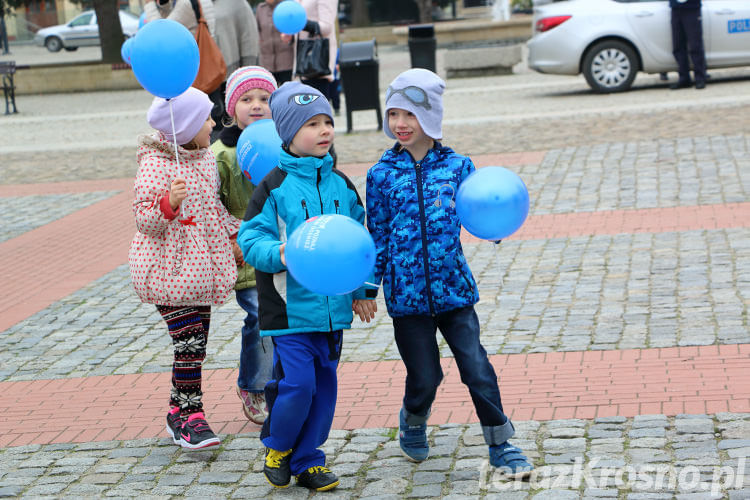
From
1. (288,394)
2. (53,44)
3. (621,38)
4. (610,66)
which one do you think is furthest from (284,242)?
(53,44)

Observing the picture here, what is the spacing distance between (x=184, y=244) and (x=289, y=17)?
7.08 metres

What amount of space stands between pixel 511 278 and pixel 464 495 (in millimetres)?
3441

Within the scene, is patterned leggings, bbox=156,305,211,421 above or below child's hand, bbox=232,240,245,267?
below

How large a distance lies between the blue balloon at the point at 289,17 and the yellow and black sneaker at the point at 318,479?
25.4 ft

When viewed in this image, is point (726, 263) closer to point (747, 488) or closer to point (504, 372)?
point (504, 372)

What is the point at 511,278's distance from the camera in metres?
7.41

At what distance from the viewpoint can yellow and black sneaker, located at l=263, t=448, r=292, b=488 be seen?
4234 millimetres

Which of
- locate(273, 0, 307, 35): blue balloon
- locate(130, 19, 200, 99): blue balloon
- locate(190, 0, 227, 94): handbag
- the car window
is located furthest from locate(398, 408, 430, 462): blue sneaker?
the car window

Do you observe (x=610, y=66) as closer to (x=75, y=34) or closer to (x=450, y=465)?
(x=450, y=465)

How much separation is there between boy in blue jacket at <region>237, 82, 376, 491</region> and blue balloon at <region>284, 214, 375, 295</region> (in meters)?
0.32

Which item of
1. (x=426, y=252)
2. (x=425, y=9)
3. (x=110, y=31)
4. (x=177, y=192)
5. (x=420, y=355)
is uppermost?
(x=425, y=9)

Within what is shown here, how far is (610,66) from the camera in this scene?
16828 millimetres

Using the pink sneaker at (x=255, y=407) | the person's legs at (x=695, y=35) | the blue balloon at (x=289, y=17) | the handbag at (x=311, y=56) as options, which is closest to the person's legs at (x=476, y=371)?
the pink sneaker at (x=255, y=407)

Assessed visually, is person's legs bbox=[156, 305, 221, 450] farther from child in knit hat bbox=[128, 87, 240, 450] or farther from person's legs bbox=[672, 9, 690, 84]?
person's legs bbox=[672, 9, 690, 84]
